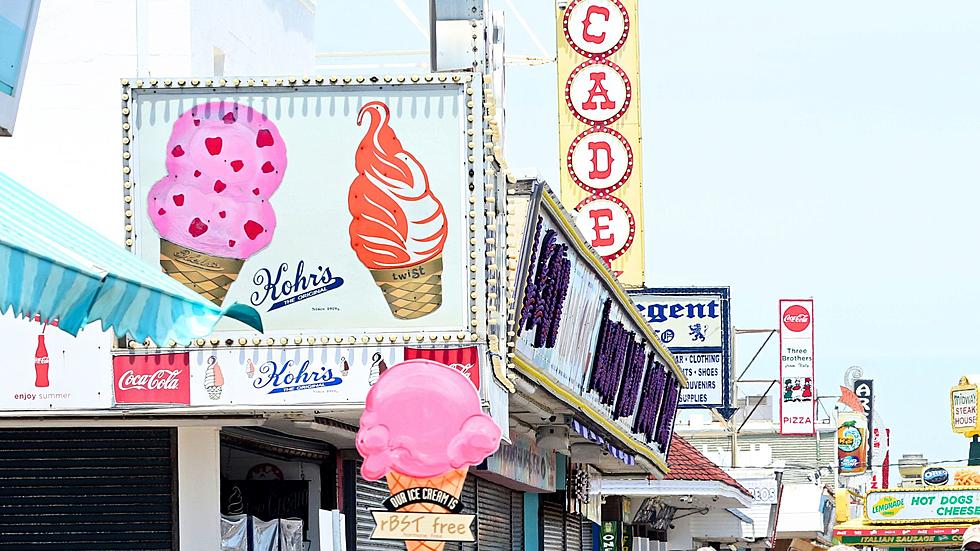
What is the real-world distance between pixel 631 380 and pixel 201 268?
11149 mm

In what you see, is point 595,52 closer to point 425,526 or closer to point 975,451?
point 425,526

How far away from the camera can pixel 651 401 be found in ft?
84.1

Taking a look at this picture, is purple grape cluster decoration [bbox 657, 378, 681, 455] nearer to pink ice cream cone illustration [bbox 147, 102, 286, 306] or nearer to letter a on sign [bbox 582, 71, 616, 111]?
letter a on sign [bbox 582, 71, 616, 111]

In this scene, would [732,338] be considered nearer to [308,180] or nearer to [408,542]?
[308,180]

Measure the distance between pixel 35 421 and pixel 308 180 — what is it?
2.62 m

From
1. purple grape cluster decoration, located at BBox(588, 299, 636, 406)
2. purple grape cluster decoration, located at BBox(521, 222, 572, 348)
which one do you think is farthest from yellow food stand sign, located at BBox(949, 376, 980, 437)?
purple grape cluster decoration, located at BBox(521, 222, 572, 348)

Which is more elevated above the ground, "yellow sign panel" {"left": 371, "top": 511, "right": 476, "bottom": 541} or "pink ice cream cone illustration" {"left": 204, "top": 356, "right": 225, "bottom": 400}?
"pink ice cream cone illustration" {"left": 204, "top": 356, "right": 225, "bottom": 400}

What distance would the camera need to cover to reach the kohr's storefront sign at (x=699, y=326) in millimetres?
34219

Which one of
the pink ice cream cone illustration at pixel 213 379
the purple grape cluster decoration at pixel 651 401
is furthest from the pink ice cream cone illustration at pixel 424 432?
the purple grape cluster decoration at pixel 651 401

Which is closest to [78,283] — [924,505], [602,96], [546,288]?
[546,288]

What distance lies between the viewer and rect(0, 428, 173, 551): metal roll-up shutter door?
12.9 m

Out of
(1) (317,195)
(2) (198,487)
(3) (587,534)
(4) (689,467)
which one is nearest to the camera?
(1) (317,195)

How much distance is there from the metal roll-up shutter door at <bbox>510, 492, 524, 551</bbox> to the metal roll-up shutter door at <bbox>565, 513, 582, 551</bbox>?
4.08 meters

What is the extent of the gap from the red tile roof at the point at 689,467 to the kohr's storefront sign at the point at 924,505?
19.4 m
